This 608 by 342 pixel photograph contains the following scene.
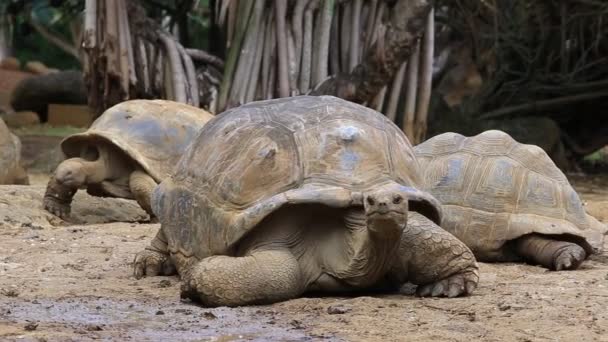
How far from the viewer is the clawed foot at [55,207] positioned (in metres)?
6.15

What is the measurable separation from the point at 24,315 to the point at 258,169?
2.84ft

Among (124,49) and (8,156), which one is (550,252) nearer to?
(8,156)

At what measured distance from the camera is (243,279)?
11.3 ft

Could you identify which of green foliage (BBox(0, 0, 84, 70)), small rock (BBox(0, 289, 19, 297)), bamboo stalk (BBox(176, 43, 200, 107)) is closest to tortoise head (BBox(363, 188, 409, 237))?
small rock (BBox(0, 289, 19, 297))

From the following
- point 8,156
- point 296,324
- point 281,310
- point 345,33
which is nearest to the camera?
point 296,324

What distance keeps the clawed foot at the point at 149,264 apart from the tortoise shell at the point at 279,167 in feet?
0.84

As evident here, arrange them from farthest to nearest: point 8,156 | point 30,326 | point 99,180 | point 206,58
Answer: point 206,58, point 8,156, point 99,180, point 30,326

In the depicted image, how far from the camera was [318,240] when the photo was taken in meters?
3.62

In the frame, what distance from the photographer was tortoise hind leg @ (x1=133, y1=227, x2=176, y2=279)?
13.9ft

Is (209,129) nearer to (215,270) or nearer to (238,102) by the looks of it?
(215,270)

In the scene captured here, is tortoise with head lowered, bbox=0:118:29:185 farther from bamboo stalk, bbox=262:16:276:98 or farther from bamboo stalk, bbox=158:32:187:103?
bamboo stalk, bbox=262:16:276:98

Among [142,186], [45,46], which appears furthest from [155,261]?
[45,46]

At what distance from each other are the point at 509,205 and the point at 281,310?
154 cm

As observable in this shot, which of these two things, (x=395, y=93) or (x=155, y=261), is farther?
(x=395, y=93)
